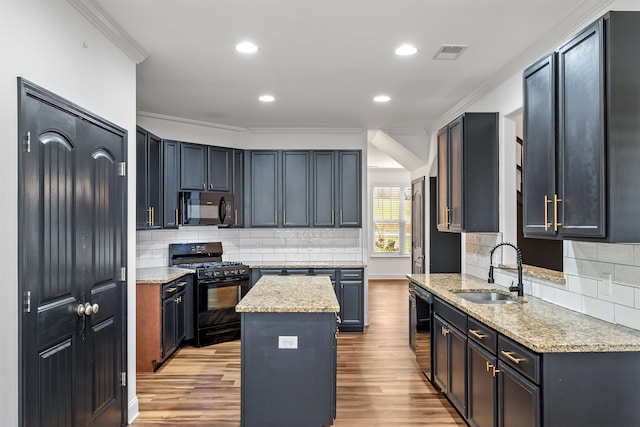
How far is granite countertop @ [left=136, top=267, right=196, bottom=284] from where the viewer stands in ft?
15.2

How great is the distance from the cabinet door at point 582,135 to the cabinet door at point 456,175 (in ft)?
5.33

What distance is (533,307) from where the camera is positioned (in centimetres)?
312

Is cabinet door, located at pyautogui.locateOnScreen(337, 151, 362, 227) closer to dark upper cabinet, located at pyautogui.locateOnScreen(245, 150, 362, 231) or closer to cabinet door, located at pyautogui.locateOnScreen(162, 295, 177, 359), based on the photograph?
dark upper cabinet, located at pyautogui.locateOnScreen(245, 150, 362, 231)

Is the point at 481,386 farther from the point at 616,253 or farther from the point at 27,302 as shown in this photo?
the point at 27,302

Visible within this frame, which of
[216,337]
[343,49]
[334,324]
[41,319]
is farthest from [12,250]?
[216,337]

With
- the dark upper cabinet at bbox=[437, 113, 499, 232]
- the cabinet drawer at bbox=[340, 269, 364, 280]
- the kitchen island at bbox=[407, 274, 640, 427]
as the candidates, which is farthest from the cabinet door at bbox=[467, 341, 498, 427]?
the cabinet drawer at bbox=[340, 269, 364, 280]

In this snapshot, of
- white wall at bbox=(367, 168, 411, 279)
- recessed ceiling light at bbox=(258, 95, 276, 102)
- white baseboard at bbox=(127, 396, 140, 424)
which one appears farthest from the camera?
white wall at bbox=(367, 168, 411, 279)

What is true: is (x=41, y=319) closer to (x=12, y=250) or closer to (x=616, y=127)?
(x=12, y=250)

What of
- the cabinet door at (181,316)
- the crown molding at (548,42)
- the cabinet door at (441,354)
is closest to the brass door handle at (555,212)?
the crown molding at (548,42)

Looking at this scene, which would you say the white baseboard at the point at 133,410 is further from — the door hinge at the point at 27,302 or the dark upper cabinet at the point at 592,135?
the dark upper cabinet at the point at 592,135

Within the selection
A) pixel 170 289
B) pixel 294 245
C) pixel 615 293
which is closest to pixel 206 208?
pixel 170 289

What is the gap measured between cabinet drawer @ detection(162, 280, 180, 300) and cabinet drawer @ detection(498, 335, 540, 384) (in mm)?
3377

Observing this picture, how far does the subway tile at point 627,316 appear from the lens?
2.42 meters

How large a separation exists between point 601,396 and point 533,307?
963mm
